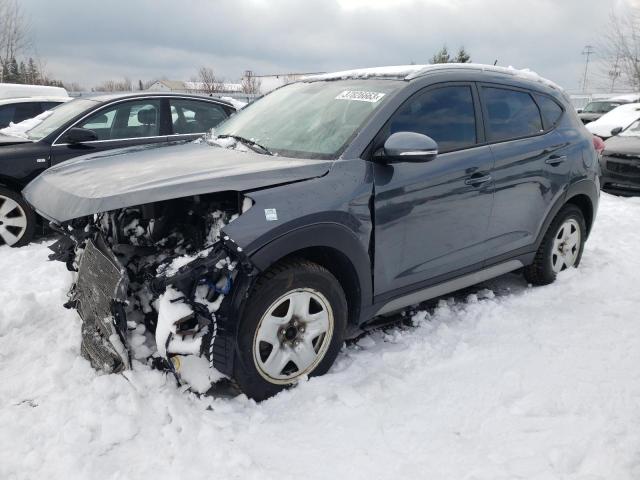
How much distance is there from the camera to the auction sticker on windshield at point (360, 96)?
3162 millimetres

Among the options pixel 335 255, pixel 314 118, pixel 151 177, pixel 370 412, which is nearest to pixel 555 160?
pixel 314 118

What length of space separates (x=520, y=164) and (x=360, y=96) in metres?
1.38

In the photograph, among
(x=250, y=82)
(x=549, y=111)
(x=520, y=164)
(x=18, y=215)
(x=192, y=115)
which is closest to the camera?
(x=520, y=164)

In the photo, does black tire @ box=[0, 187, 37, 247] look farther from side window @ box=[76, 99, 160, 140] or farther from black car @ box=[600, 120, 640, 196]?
black car @ box=[600, 120, 640, 196]

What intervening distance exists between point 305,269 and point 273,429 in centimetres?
81

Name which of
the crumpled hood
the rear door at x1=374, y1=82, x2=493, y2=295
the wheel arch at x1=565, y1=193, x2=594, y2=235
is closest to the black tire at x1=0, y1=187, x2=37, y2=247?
the crumpled hood

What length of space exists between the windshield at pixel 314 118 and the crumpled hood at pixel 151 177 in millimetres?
181

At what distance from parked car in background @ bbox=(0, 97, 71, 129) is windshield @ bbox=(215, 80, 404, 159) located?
5.27m

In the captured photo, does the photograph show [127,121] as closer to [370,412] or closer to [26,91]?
[370,412]

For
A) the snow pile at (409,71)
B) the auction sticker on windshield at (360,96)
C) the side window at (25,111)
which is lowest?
the side window at (25,111)

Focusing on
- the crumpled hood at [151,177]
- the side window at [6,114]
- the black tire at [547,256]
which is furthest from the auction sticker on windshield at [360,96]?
the side window at [6,114]

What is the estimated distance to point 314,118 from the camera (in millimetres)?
3277

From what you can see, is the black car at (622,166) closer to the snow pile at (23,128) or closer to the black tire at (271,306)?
the black tire at (271,306)

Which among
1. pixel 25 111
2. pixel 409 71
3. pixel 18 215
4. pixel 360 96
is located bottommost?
pixel 18 215
